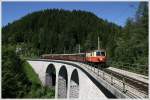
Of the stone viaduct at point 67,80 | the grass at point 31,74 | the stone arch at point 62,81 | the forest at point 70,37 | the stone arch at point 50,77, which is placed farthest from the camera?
the stone arch at point 50,77

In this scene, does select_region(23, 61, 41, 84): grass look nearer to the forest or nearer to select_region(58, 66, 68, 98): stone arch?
the forest

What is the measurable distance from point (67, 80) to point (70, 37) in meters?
50.6

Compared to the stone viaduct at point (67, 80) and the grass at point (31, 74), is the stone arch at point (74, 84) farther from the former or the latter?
the grass at point (31, 74)

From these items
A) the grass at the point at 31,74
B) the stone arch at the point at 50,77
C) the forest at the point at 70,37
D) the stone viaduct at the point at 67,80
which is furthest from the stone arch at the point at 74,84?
the stone arch at the point at 50,77

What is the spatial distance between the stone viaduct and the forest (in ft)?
12.4

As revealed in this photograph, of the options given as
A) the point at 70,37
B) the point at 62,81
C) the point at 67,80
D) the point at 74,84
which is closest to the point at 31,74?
the point at 62,81

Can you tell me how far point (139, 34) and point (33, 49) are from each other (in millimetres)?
31917

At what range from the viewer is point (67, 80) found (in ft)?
161

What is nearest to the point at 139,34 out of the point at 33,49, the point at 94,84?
the point at 94,84

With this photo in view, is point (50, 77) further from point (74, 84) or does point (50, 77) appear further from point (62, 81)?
point (74, 84)

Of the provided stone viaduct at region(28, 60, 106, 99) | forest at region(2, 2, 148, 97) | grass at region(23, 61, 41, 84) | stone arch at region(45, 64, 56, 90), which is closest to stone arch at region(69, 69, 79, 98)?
stone viaduct at region(28, 60, 106, 99)

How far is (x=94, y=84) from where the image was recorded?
19.7 metres

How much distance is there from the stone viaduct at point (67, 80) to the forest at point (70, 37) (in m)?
3.77

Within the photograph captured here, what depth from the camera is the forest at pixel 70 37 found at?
31.5 m
